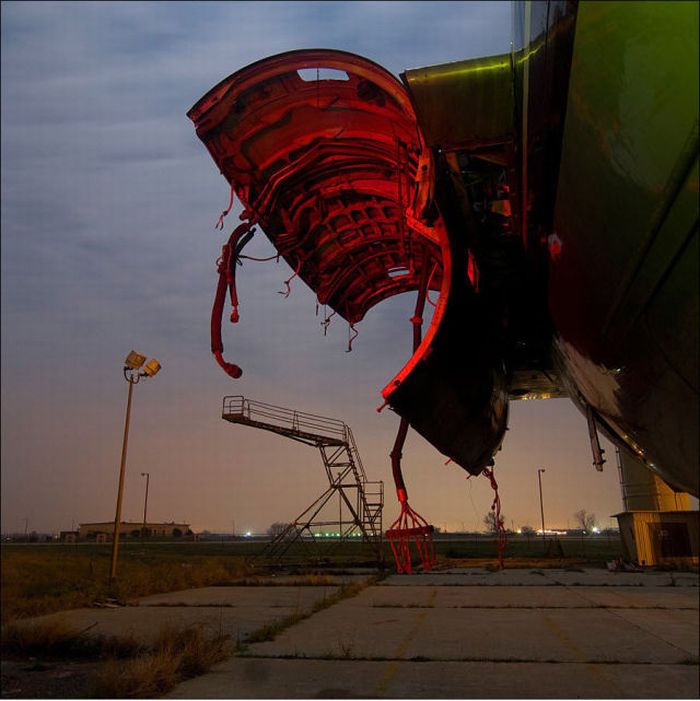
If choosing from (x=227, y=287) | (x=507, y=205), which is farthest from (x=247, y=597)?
(x=507, y=205)

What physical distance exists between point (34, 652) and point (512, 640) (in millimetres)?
6727

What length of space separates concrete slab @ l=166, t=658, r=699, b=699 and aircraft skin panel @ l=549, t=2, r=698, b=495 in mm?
4014

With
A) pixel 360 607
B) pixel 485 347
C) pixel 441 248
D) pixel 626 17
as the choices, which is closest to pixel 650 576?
pixel 360 607

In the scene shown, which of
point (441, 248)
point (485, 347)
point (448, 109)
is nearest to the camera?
point (448, 109)

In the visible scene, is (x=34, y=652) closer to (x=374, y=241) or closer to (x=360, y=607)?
(x=360, y=607)

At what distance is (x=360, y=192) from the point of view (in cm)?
628

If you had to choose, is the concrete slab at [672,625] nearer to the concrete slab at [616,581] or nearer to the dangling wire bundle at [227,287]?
the concrete slab at [616,581]

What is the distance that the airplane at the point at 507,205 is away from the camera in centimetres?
164

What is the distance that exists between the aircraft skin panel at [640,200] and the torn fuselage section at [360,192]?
186 cm

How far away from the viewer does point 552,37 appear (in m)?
2.18

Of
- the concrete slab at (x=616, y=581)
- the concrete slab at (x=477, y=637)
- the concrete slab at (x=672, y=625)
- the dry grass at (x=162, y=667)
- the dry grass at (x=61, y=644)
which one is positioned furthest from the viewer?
the concrete slab at (x=616, y=581)

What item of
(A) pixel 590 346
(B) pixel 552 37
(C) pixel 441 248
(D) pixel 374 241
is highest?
(D) pixel 374 241

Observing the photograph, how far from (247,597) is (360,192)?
1185 centimetres

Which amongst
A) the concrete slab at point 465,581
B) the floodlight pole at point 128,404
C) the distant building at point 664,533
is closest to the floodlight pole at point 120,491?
the floodlight pole at point 128,404
